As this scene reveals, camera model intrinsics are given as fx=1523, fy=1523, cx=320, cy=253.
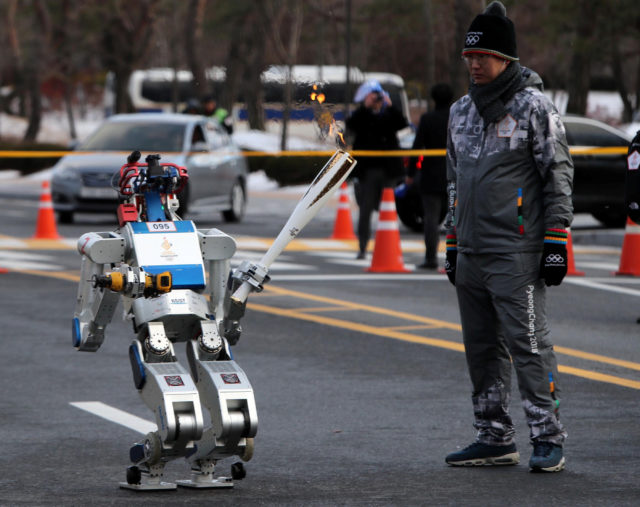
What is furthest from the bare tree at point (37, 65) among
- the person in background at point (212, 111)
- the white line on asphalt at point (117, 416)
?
the white line on asphalt at point (117, 416)

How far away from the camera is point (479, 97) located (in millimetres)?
6543

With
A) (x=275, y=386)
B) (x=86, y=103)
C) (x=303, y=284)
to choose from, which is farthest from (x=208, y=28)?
(x=275, y=386)

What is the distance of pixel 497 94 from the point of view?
6.50 metres

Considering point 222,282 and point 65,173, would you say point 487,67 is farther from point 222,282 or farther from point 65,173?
point 65,173

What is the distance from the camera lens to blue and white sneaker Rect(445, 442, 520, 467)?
6.64m

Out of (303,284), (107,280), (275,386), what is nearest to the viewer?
(107,280)

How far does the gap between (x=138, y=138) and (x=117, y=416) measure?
49.8 ft

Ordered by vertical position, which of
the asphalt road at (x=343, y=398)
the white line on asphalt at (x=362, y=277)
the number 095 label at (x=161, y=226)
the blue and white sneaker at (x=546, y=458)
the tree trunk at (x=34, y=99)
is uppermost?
the number 095 label at (x=161, y=226)

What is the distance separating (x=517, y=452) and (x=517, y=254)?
90cm

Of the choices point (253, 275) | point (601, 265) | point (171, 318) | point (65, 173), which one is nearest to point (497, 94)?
point (253, 275)

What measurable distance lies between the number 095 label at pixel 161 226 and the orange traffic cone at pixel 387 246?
956cm

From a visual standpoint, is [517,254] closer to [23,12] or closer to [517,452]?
[517,452]

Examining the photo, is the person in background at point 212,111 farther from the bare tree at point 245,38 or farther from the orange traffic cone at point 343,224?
the bare tree at point 245,38

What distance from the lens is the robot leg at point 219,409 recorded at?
19.4ft
